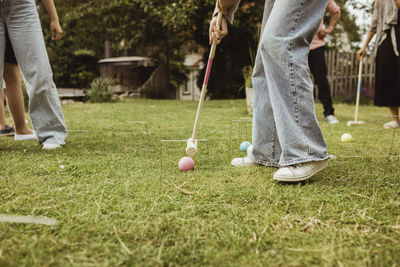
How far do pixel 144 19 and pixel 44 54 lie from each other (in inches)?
334

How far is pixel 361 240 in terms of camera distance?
1.28 m

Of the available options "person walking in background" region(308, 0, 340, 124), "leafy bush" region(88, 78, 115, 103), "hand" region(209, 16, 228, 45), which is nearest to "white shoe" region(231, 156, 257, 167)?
"hand" region(209, 16, 228, 45)

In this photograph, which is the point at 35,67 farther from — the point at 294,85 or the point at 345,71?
the point at 345,71

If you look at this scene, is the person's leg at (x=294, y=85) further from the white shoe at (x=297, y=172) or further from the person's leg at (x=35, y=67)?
the person's leg at (x=35, y=67)

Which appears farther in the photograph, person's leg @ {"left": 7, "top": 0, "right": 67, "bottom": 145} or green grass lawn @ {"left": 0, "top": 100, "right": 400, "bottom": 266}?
person's leg @ {"left": 7, "top": 0, "right": 67, "bottom": 145}

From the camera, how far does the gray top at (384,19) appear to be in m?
4.21

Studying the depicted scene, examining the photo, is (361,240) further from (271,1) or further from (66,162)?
(66,162)

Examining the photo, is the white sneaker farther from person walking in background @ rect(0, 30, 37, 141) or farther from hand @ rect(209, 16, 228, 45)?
person walking in background @ rect(0, 30, 37, 141)

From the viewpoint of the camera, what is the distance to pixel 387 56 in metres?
4.43

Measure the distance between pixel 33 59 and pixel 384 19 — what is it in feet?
13.0

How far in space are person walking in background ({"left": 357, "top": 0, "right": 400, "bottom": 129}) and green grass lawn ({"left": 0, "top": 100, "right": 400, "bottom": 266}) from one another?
2.20m

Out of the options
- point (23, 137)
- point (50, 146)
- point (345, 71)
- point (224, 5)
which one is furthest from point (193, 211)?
point (345, 71)

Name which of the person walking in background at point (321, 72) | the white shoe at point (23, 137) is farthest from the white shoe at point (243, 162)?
the person walking in background at point (321, 72)

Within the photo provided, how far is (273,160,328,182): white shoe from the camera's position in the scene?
1.92 meters
